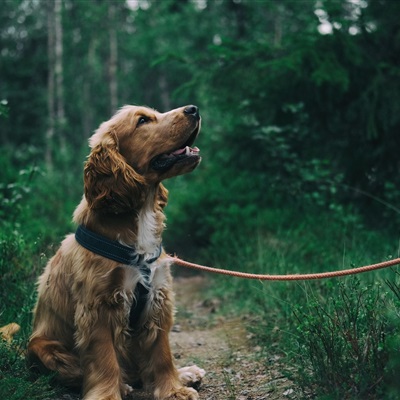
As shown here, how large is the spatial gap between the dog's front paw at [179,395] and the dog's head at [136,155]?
120 cm

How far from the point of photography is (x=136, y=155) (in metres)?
3.76

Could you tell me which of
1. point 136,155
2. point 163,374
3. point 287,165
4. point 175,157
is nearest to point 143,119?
point 136,155

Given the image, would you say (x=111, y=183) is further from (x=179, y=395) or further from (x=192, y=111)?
(x=179, y=395)

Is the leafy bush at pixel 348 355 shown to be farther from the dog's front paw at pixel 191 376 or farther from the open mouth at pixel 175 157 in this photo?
the open mouth at pixel 175 157

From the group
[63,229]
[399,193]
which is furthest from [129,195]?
[63,229]

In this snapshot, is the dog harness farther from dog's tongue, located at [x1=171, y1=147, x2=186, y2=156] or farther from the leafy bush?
the leafy bush

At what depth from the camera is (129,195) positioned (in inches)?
138

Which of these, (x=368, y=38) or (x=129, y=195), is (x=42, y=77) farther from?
(x=129, y=195)

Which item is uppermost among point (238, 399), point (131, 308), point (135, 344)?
point (131, 308)

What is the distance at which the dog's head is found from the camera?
351 cm

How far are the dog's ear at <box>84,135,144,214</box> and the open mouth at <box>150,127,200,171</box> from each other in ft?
0.54

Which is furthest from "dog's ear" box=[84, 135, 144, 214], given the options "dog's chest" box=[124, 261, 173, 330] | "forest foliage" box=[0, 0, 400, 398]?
"forest foliage" box=[0, 0, 400, 398]

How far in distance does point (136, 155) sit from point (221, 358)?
1.84 metres

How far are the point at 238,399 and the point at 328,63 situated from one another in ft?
14.7
